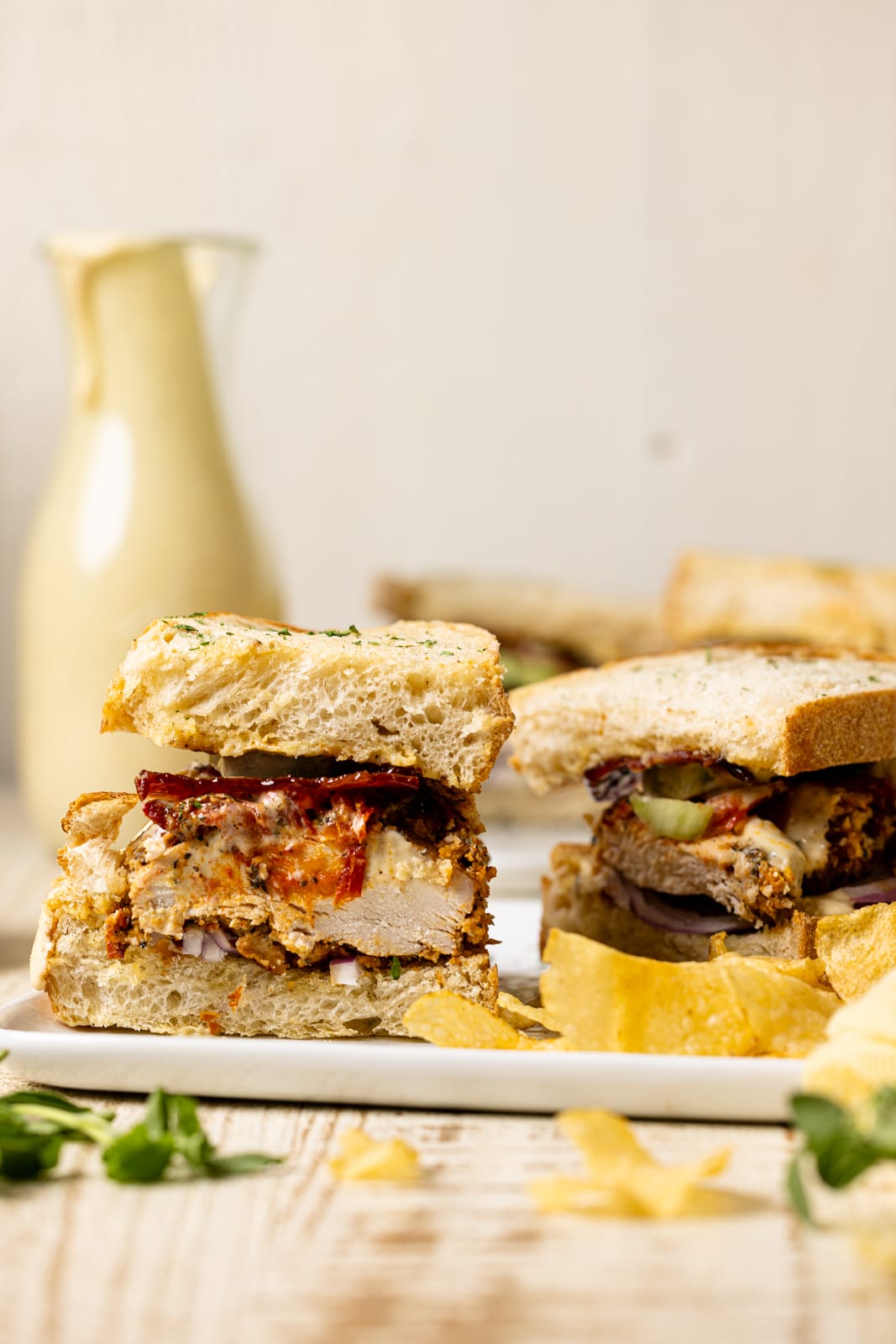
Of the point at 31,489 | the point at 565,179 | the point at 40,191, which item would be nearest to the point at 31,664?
the point at 31,489

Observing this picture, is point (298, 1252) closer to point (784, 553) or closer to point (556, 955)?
point (556, 955)

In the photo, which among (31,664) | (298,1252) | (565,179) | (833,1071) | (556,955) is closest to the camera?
(298,1252)

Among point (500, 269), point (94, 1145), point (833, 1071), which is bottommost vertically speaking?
point (94, 1145)

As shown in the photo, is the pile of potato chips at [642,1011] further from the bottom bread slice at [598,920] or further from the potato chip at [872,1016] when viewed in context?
the bottom bread slice at [598,920]

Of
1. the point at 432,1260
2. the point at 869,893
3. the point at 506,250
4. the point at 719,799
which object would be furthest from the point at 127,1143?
the point at 506,250

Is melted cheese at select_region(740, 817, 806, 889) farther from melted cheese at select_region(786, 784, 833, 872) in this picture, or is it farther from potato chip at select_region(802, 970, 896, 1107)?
potato chip at select_region(802, 970, 896, 1107)

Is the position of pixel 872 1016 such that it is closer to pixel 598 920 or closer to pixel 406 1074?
pixel 406 1074
